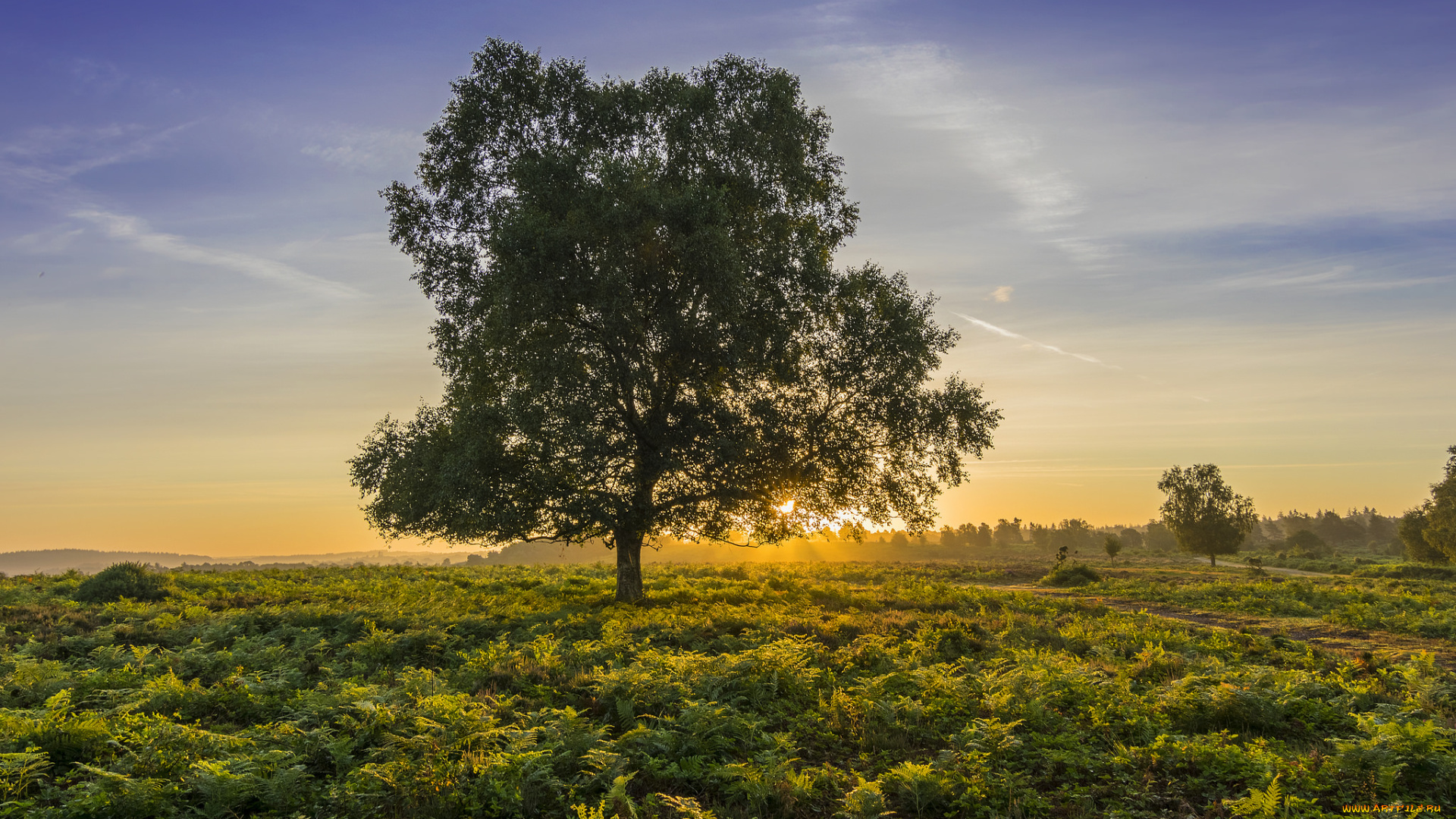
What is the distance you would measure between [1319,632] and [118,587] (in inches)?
1453

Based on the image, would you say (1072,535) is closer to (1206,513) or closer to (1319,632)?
(1206,513)

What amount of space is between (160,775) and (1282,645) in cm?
2129

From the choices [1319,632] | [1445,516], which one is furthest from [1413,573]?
[1319,632]

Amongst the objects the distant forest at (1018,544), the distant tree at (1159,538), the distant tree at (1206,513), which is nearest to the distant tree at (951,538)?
the distant forest at (1018,544)

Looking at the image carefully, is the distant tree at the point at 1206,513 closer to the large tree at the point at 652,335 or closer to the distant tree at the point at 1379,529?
the large tree at the point at 652,335

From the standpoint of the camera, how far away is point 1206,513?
73.8 meters

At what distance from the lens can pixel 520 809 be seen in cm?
718

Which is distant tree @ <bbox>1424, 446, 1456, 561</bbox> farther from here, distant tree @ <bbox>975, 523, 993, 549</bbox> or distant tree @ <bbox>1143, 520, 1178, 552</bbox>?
distant tree @ <bbox>975, 523, 993, 549</bbox>

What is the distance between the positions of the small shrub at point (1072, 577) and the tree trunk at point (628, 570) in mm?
26404

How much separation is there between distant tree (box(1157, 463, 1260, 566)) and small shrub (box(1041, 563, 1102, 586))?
4253cm

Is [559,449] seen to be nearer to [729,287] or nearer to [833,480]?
[729,287]

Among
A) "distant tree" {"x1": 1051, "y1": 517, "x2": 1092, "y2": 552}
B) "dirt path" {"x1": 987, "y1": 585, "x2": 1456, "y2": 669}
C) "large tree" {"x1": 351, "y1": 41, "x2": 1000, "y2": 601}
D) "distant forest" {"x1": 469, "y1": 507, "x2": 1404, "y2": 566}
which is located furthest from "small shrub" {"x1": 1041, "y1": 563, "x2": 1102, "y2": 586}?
"distant tree" {"x1": 1051, "y1": 517, "x2": 1092, "y2": 552}

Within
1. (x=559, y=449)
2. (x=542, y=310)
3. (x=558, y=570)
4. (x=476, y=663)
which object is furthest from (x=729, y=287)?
(x=558, y=570)

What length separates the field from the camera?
7261mm
